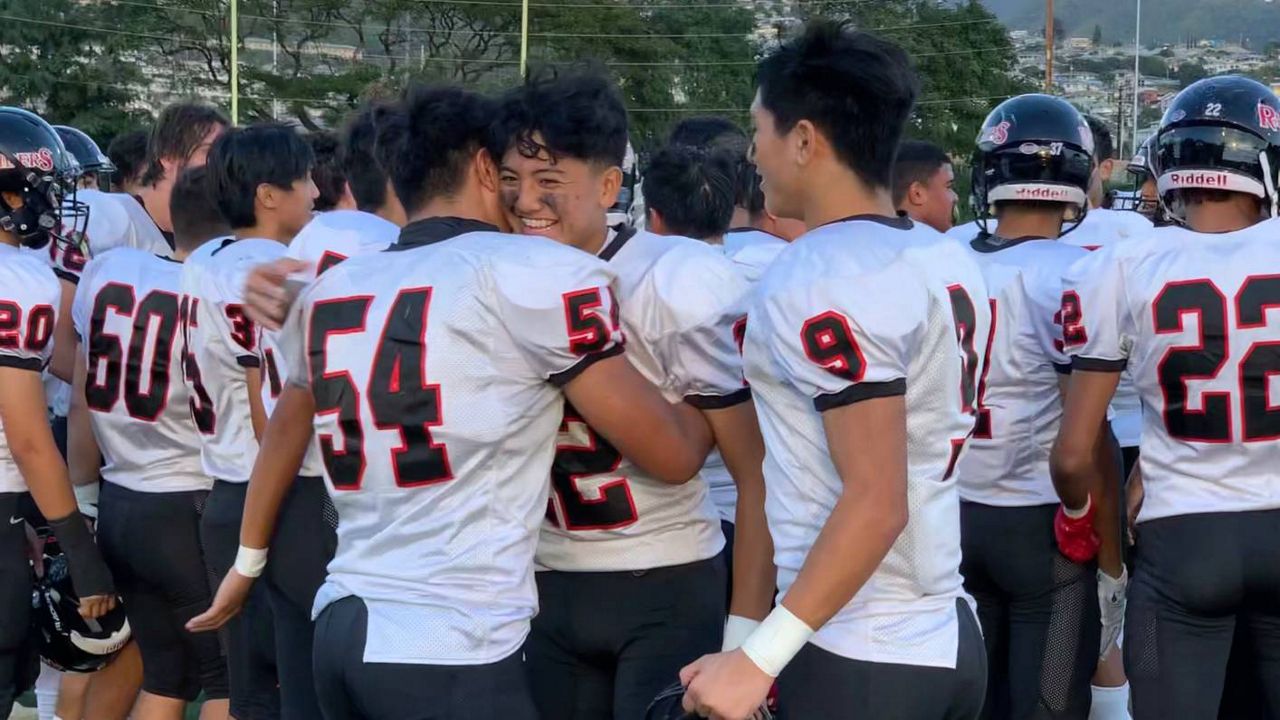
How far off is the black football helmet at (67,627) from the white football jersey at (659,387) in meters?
2.28

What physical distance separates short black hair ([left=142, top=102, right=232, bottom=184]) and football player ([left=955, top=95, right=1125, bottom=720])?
3231 millimetres

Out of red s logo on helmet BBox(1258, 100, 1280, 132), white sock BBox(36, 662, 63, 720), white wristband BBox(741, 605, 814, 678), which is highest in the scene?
red s logo on helmet BBox(1258, 100, 1280, 132)

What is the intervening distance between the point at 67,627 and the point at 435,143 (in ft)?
9.26

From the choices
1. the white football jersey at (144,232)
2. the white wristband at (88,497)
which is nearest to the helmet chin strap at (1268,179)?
the white wristband at (88,497)

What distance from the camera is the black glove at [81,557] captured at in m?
4.53

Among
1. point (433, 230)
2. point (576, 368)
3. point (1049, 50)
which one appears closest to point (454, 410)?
point (576, 368)

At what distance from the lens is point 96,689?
5582 mm

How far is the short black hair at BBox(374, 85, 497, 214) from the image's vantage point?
10.3 feet

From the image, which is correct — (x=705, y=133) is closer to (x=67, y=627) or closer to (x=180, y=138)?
(x=180, y=138)

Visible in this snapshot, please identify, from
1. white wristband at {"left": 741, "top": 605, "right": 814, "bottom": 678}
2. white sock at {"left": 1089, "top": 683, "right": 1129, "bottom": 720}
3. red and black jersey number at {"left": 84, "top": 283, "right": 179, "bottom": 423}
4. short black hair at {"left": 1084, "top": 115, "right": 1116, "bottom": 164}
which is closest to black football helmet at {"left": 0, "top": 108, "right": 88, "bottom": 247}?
red and black jersey number at {"left": 84, "top": 283, "right": 179, "bottom": 423}

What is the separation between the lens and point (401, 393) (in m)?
2.93

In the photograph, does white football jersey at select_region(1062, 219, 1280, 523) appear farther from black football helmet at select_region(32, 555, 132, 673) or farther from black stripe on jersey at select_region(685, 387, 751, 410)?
black football helmet at select_region(32, 555, 132, 673)

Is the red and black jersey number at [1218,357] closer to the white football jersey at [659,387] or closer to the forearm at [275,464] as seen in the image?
the white football jersey at [659,387]

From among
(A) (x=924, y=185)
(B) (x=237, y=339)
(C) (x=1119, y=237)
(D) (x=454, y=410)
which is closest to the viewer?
(D) (x=454, y=410)
